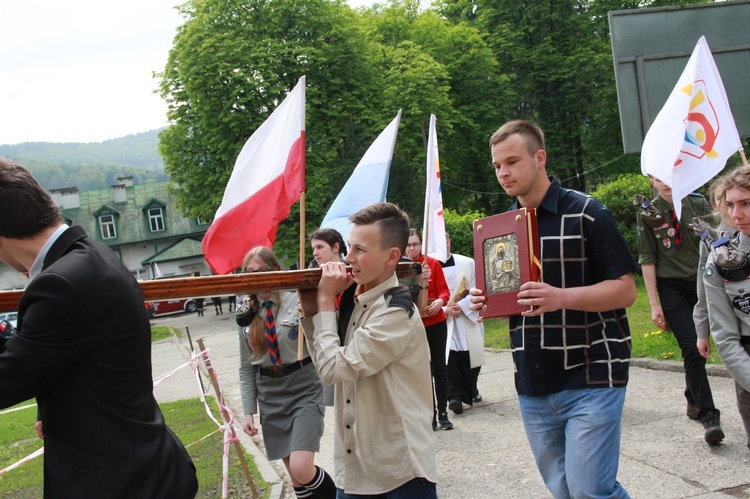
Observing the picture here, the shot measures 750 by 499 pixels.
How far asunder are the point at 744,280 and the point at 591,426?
1.79 metres

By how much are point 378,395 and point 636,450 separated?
3.60m

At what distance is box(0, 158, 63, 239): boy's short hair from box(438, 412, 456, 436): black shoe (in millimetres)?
6066

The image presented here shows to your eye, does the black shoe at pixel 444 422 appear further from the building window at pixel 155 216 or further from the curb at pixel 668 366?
the building window at pixel 155 216

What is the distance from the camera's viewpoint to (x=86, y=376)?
7.87ft

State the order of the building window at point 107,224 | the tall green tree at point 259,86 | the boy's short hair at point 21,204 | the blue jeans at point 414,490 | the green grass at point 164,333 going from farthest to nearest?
the building window at point 107,224
the tall green tree at point 259,86
the green grass at point 164,333
the blue jeans at point 414,490
the boy's short hair at point 21,204

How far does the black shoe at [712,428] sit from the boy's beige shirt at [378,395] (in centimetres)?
343

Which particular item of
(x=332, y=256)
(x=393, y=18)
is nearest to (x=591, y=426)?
(x=332, y=256)

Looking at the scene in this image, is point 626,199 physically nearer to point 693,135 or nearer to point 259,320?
point 693,135

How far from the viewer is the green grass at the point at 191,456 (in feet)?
22.7

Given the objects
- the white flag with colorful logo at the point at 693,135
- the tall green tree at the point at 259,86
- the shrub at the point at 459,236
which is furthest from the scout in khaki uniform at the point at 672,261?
the tall green tree at the point at 259,86

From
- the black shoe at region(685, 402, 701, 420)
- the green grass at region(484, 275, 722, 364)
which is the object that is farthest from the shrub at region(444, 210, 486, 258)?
the black shoe at region(685, 402, 701, 420)

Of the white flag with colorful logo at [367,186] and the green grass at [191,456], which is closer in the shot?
the green grass at [191,456]

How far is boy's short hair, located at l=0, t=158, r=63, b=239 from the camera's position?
2.42 m

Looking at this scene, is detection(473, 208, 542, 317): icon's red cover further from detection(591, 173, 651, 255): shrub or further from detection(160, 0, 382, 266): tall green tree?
detection(160, 0, 382, 266): tall green tree
